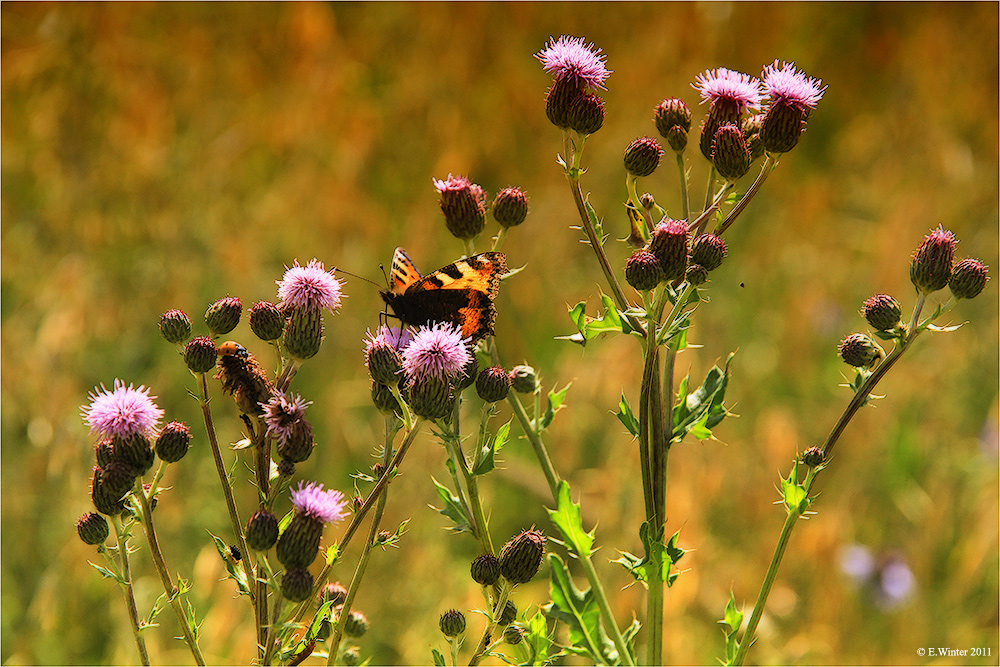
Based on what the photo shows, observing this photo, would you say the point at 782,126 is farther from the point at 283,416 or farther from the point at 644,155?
the point at 283,416

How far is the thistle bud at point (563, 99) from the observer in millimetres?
1940

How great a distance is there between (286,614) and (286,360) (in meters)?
0.55

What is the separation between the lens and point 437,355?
1.68 m

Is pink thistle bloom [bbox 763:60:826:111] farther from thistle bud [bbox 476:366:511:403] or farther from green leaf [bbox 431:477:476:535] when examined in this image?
green leaf [bbox 431:477:476:535]

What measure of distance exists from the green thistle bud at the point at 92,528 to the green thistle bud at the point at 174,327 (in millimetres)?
384

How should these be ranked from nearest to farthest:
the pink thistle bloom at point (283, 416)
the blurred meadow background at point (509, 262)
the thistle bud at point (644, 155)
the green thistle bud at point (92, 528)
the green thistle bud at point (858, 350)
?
the pink thistle bloom at point (283, 416), the green thistle bud at point (92, 528), the green thistle bud at point (858, 350), the thistle bud at point (644, 155), the blurred meadow background at point (509, 262)

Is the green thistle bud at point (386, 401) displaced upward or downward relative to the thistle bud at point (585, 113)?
downward

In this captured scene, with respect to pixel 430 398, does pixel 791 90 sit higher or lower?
higher

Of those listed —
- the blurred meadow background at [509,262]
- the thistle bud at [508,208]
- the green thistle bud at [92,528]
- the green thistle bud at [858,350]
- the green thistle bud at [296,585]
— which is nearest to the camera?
the green thistle bud at [296,585]

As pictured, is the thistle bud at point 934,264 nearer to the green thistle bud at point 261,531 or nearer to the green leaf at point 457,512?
the green leaf at point 457,512

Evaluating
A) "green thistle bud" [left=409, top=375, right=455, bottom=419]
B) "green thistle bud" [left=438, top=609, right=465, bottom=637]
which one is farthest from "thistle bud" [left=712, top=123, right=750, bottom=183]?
"green thistle bud" [left=438, top=609, right=465, bottom=637]

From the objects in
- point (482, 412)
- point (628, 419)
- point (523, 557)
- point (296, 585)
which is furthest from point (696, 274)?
point (296, 585)

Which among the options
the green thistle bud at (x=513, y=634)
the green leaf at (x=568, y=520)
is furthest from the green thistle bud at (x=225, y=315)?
the green thistle bud at (x=513, y=634)

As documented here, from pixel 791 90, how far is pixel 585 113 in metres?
0.46
